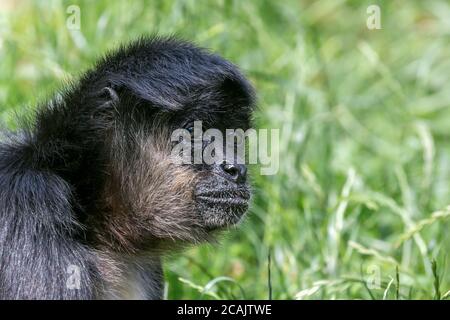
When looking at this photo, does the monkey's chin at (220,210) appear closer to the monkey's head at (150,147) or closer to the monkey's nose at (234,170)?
the monkey's head at (150,147)

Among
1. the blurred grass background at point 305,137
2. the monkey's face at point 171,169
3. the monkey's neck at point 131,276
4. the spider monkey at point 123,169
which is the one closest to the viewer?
the spider monkey at point 123,169

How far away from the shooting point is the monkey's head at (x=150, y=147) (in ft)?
16.0

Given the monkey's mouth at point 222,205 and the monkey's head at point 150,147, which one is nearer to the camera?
the monkey's head at point 150,147

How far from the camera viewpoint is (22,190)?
4.67m

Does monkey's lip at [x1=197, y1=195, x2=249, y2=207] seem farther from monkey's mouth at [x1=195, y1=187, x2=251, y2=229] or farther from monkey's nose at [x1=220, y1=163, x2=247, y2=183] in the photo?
monkey's nose at [x1=220, y1=163, x2=247, y2=183]

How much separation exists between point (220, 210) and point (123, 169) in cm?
61

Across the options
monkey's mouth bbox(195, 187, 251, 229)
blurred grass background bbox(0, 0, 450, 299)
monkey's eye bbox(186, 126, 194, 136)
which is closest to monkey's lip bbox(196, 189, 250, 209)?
monkey's mouth bbox(195, 187, 251, 229)

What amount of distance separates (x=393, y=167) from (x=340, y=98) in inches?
56.3

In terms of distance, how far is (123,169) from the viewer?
505cm

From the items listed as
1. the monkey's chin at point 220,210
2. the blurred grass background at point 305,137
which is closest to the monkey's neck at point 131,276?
the blurred grass background at point 305,137

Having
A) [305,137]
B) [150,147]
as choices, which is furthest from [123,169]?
[305,137]

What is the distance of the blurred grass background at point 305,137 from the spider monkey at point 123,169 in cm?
56

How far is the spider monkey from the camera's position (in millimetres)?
4676
